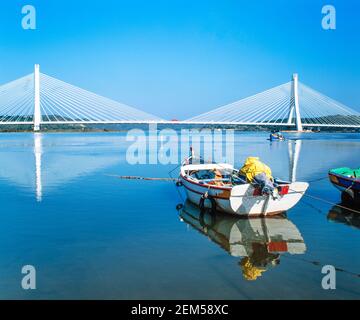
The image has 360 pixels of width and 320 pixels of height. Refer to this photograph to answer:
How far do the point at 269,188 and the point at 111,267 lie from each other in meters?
4.20

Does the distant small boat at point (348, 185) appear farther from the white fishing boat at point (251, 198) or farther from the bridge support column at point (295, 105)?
the bridge support column at point (295, 105)

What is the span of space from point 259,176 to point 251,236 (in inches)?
61.8

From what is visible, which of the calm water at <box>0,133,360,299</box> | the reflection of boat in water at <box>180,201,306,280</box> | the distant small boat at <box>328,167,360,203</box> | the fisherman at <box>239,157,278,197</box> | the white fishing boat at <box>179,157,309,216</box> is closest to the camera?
the calm water at <box>0,133,360,299</box>

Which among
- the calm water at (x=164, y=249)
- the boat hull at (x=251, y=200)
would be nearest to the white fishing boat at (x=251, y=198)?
the boat hull at (x=251, y=200)

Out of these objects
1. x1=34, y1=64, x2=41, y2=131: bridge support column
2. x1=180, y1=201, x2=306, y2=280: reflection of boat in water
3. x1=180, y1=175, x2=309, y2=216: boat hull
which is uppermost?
x1=34, y1=64, x2=41, y2=131: bridge support column

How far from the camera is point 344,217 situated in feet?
33.3

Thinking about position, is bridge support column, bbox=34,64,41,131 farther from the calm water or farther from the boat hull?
the boat hull

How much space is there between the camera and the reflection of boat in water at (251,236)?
686cm

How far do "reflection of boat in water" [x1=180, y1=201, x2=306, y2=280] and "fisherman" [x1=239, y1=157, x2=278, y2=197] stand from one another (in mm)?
841

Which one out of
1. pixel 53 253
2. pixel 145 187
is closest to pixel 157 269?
pixel 53 253

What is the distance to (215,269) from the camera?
645 centimetres

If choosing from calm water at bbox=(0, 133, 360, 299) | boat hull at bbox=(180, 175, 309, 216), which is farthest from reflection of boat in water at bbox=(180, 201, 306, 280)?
boat hull at bbox=(180, 175, 309, 216)

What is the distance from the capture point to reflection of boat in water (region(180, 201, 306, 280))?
6.86 meters
